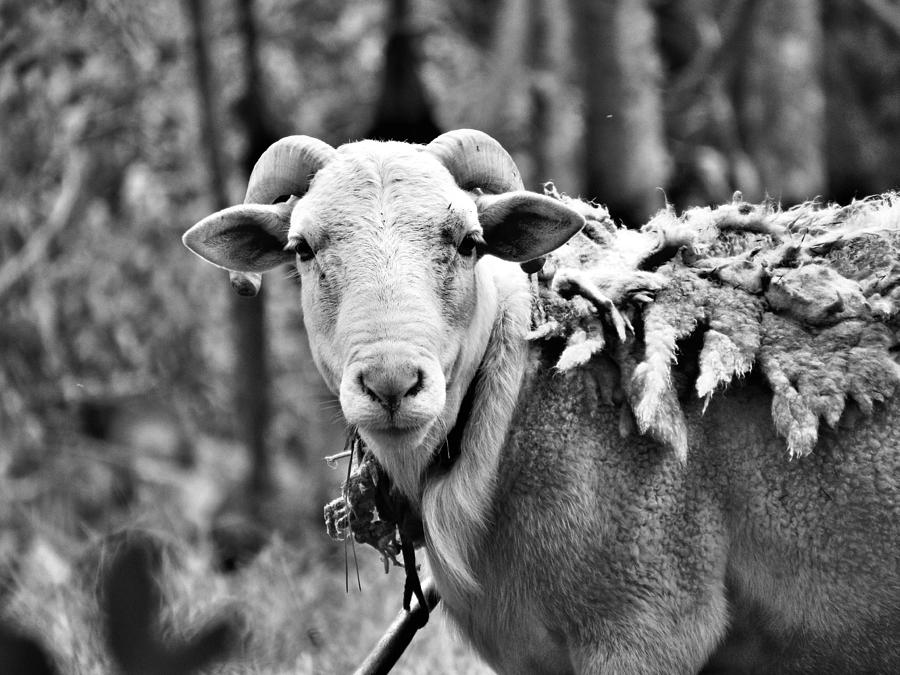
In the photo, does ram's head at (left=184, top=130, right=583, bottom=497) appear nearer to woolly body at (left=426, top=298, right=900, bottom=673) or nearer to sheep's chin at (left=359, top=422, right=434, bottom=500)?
sheep's chin at (left=359, top=422, right=434, bottom=500)

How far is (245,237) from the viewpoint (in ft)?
13.6

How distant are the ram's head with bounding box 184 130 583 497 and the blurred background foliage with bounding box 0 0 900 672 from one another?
154 inches

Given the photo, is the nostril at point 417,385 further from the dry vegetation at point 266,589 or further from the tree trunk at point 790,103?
the tree trunk at point 790,103

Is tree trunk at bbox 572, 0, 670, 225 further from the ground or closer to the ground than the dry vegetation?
further from the ground

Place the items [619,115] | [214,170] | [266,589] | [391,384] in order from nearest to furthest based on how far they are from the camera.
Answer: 1. [391,384]
2. [266,589]
3. [619,115]
4. [214,170]

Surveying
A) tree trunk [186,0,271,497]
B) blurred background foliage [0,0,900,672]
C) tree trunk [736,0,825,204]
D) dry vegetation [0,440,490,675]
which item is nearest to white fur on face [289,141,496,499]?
dry vegetation [0,440,490,675]

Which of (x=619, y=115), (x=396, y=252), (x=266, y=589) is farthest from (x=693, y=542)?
(x=619, y=115)

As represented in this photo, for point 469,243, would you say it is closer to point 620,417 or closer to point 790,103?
point 620,417

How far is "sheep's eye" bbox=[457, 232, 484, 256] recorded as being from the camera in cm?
387

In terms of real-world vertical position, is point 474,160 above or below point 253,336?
above

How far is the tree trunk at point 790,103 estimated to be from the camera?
13133 millimetres

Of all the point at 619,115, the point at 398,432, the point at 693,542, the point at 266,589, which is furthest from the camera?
the point at 619,115

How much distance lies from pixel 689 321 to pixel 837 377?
Result: 0.53 m

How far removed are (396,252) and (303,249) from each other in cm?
42
